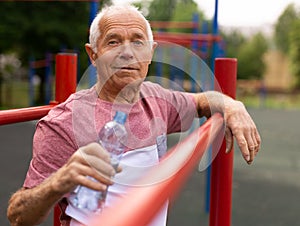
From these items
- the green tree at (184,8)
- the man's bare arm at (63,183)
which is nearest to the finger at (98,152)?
the man's bare arm at (63,183)

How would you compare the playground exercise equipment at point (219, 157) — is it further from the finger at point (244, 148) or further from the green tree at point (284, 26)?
the green tree at point (284, 26)

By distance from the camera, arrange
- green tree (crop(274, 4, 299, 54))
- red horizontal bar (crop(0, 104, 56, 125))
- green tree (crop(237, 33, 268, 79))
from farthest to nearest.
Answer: green tree (crop(274, 4, 299, 54)) < green tree (crop(237, 33, 268, 79)) < red horizontal bar (crop(0, 104, 56, 125))

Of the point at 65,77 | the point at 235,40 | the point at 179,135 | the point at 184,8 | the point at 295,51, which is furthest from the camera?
the point at 235,40

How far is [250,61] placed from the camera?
2594 centimetres

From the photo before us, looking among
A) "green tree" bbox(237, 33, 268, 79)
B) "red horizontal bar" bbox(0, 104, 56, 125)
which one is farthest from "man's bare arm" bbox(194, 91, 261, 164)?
"green tree" bbox(237, 33, 268, 79)

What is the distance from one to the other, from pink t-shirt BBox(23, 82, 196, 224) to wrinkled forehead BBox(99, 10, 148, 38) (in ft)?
0.50

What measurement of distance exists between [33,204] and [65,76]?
2.44 ft

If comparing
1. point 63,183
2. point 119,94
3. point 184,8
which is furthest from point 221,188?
point 184,8

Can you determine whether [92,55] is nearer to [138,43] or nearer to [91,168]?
[138,43]

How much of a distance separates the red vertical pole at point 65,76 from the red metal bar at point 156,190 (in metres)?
0.71

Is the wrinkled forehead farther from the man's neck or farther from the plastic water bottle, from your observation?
the plastic water bottle

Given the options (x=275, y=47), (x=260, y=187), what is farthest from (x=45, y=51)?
(x=275, y=47)

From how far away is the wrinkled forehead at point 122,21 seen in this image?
1.21 m

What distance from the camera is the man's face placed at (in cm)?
117
